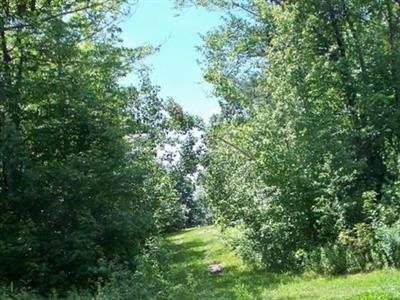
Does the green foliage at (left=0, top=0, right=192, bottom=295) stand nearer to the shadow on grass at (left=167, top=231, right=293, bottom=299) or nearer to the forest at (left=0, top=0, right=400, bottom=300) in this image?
the forest at (left=0, top=0, right=400, bottom=300)

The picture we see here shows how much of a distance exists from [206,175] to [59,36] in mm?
16780

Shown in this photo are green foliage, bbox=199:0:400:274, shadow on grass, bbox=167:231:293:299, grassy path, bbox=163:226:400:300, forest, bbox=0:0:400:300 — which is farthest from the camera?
green foliage, bbox=199:0:400:274

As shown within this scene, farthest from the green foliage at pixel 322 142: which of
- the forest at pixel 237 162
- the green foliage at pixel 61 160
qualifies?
the green foliage at pixel 61 160

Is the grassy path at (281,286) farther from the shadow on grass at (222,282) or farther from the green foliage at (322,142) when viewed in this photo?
the green foliage at (322,142)

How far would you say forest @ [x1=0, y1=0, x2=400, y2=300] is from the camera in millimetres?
11852

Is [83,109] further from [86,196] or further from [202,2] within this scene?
[202,2]

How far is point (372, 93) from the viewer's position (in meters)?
16.8

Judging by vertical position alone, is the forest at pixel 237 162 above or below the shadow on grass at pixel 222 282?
above

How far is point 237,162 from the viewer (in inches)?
868

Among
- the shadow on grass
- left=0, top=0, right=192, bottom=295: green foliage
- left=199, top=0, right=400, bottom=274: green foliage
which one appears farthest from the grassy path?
left=0, top=0, right=192, bottom=295: green foliage

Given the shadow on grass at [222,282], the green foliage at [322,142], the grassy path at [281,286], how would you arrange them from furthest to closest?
the green foliage at [322,142]
the shadow on grass at [222,282]
the grassy path at [281,286]

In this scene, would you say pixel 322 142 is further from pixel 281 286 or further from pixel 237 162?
pixel 237 162

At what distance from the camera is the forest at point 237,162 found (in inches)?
467

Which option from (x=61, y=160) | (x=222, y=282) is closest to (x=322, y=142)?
(x=222, y=282)
